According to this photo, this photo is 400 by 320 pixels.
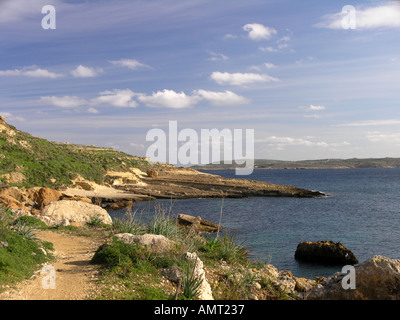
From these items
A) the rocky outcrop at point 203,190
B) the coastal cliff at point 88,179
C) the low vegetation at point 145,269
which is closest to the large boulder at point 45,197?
the coastal cliff at point 88,179

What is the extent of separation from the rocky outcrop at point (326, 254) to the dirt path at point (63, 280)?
11998 millimetres

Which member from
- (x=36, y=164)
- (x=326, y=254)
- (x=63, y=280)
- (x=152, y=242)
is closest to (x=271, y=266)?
(x=152, y=242)

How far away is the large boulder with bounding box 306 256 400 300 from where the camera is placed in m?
7.72

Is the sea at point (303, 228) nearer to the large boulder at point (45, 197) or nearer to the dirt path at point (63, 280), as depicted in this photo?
the dirt path at point (63, 280)

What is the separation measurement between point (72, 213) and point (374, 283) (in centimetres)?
1314

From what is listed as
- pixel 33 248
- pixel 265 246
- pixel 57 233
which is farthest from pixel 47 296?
pixel 265 246

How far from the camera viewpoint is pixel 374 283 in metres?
7.88

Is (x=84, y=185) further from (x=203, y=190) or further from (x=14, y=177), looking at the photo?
(x=203, y=190)

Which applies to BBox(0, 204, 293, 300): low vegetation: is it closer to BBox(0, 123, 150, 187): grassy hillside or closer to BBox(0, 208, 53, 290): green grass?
BBox(0, 208, 53, 290): green grass

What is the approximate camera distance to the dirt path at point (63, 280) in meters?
6.82

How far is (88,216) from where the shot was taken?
16953mm

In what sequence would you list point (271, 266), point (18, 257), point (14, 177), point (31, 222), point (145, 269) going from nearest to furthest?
point (145, 269), point (18, 257), point (271, 266), point (31, 222), point (14, 177)

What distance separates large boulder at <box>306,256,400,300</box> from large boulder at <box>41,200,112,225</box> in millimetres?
11291
